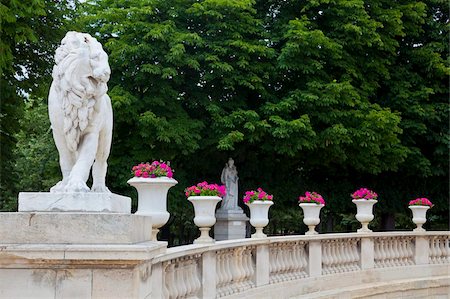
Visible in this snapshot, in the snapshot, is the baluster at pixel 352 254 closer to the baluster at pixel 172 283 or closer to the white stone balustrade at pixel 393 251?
the white stone balustrade at pixel 393 251

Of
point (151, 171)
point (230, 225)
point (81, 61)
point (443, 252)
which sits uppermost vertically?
point (81, 61)

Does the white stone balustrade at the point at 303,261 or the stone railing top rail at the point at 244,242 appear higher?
the stone railing top rail at the point at 244,242

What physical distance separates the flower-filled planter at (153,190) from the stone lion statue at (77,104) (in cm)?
214

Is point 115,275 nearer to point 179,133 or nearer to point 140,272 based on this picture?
point 140,272

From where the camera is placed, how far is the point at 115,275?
536 cm

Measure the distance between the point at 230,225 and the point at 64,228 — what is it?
1654cm

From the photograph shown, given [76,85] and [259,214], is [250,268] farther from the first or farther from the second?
[76,85]

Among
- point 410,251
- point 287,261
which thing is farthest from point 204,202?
point 410,251

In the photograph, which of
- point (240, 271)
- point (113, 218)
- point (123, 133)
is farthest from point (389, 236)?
point (113, 218)

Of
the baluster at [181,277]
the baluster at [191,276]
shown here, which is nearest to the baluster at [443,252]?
the baluster at [191,276]

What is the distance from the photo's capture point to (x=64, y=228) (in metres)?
5.37

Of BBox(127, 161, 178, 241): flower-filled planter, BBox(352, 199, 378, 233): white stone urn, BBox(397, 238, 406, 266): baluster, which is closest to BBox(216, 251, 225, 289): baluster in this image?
BBox(127, 161, 178, 241): flower-filled planter

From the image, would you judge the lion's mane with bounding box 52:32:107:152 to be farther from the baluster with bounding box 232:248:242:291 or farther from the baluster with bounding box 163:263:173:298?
the baluster with bounding box 232:248:242:291

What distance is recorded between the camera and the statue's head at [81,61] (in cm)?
598
